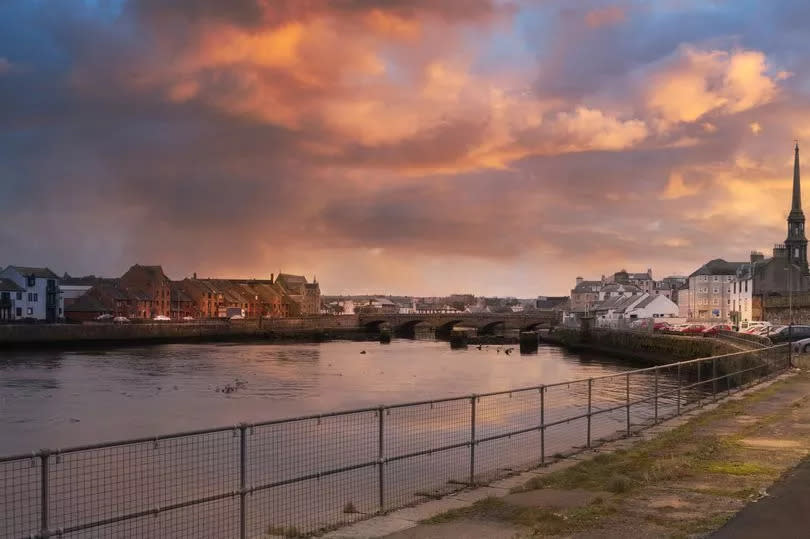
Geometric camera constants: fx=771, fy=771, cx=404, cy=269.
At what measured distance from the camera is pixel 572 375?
7519cm

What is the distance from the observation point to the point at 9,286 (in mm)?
138250

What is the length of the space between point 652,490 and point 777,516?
243cm

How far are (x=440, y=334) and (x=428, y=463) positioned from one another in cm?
17359

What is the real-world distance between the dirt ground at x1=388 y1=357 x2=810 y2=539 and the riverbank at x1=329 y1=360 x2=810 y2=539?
0.02m

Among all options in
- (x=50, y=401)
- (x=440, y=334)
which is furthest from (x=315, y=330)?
(x=50, y=401)

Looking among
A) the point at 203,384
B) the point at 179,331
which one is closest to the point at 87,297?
the point at 179,331

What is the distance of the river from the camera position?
134 feet

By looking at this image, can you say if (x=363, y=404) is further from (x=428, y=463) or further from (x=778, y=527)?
(x=778, y=527)

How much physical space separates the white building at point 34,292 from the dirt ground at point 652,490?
14197 cm

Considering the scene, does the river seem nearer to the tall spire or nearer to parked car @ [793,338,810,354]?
parked car @ [793,338,810,354]

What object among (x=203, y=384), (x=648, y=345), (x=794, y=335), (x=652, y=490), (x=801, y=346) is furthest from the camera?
(x=648, y=345)

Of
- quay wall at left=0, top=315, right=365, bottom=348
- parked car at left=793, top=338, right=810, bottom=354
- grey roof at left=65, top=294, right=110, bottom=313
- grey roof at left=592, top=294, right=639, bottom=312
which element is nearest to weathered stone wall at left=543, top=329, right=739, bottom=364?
parked car at left=793, top=338, right=810, bottom=354

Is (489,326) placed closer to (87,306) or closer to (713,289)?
(713,289)

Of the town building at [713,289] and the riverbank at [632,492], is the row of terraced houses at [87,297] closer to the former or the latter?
the town building at [713,289]
